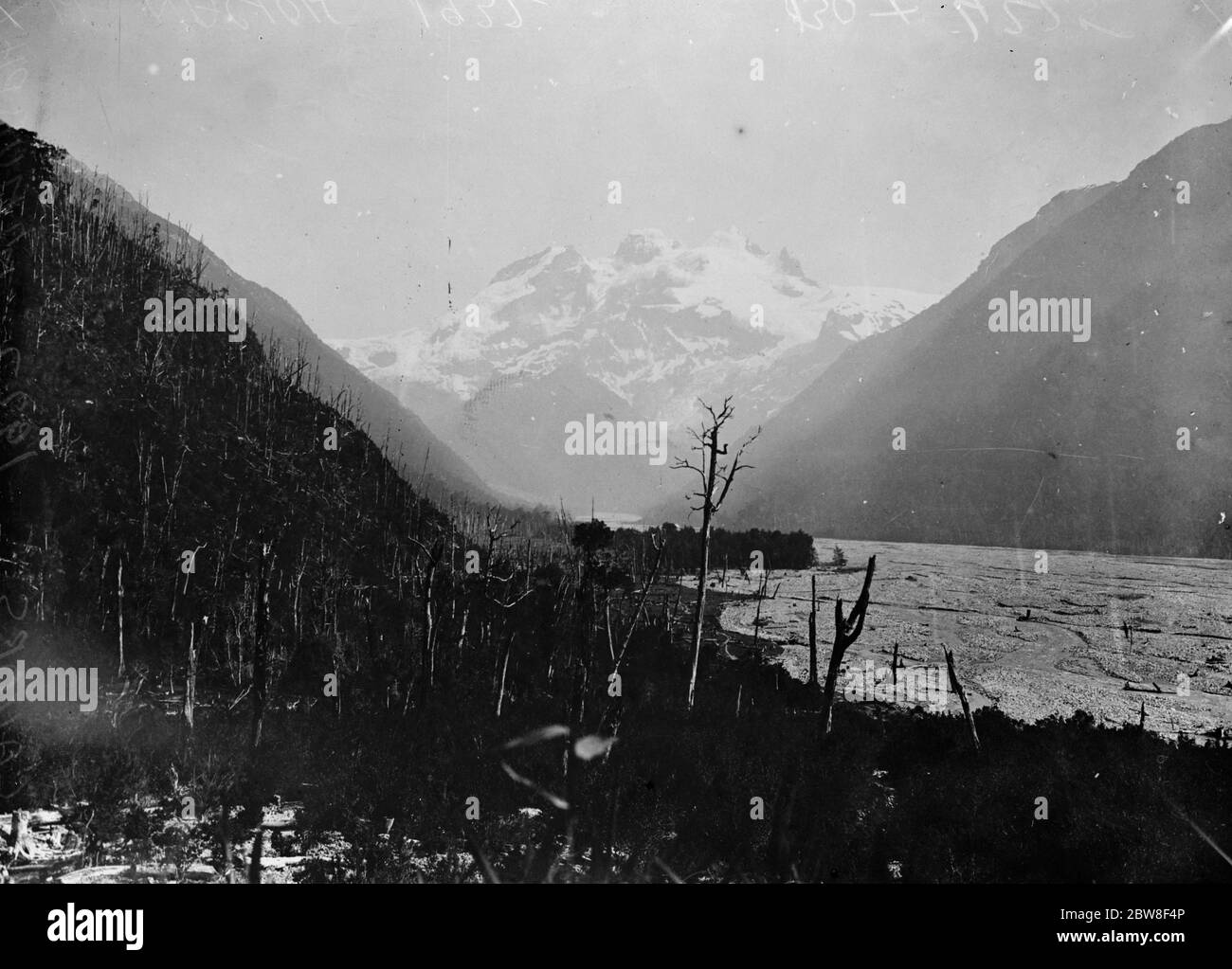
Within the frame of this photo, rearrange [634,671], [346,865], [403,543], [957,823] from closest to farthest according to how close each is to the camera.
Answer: [346,865]
[957,823]
[634,671]
[403,543]

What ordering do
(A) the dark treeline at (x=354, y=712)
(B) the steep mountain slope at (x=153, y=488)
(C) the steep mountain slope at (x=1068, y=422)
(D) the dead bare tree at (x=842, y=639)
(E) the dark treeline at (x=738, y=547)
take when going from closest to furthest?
(A) the dark treeline at (x=354, y=712)
(D) the dead bare tree at (x=842, y=639)
(B) the steep mountain slope at (x=153, y=488)
(E) the dark treeline at (x=738, y=547)
(C) the steep mountain slope at (x=1068, y=422)

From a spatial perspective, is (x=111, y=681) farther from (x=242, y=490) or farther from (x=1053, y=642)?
(x=1053, y=642)

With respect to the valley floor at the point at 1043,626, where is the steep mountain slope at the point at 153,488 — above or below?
above

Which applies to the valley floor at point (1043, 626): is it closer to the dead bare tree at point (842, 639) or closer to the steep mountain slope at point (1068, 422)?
the steep mountain slope at point (1068, 422)

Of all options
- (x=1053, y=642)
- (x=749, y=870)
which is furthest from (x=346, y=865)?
(x=1053, y=642)

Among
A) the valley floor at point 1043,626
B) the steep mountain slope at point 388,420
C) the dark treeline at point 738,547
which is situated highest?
the steep mountain slope at point 388,420

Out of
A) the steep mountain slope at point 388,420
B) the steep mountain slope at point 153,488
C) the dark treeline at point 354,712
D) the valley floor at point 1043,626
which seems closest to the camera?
the dark treeline at point 354,712

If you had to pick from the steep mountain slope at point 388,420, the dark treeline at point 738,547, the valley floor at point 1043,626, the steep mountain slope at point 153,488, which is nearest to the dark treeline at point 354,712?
the steep mountain slope at point 153,488

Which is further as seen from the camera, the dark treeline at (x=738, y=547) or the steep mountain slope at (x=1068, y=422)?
the steep mountain slope at (x=1068, y=422)
